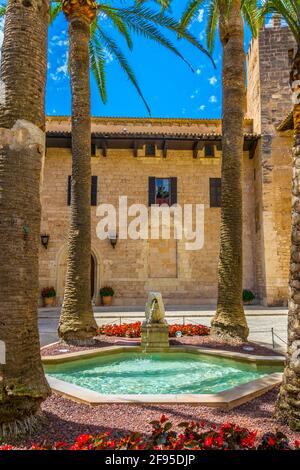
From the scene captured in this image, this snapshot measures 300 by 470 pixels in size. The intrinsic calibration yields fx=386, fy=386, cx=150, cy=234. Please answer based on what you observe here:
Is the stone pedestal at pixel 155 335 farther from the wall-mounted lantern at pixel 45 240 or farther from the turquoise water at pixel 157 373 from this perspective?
the wall-mounted lantern at pixel 45 240

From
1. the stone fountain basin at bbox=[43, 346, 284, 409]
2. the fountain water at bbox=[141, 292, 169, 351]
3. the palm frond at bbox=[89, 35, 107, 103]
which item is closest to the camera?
the stone fountain basin at bbox=[43, 346, 284, 409]

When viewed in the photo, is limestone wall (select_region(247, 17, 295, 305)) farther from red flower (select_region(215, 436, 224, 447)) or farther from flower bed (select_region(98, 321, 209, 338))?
red flower (select_region(215, 436, 224, 447))

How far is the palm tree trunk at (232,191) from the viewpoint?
8273 millimetres

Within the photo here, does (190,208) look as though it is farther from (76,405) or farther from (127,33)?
(76,405)

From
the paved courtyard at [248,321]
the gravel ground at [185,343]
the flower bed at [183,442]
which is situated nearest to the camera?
the flower bed at [183,442]

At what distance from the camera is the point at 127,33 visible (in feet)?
36.8

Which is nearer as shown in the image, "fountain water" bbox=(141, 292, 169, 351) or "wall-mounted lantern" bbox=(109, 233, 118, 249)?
"fountain water" bbox=(141, 292, 169, 351)

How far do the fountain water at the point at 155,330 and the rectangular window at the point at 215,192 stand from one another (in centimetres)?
1151

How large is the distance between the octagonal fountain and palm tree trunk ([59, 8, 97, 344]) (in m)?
1.04

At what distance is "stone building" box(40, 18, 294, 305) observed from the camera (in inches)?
694

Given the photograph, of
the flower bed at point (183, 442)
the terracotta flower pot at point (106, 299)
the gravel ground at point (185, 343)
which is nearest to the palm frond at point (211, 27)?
the gravel ground at point (185, 343)

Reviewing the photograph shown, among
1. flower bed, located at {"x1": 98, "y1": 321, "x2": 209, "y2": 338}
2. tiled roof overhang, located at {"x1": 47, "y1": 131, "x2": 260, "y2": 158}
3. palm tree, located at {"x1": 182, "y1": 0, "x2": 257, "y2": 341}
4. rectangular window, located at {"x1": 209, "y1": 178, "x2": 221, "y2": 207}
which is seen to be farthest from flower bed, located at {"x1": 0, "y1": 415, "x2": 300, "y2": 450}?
rectangular window, located at {"x1": 209, "y1": 178, "x2": 221, "y2": 207}

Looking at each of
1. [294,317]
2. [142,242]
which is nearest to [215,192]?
[142,242]

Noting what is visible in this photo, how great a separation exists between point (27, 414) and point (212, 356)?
429cm
